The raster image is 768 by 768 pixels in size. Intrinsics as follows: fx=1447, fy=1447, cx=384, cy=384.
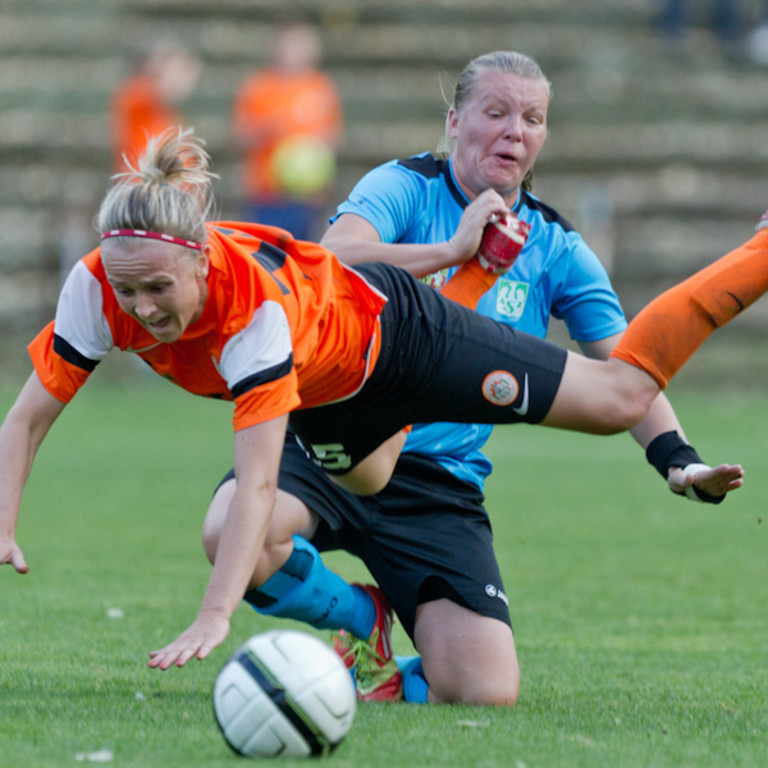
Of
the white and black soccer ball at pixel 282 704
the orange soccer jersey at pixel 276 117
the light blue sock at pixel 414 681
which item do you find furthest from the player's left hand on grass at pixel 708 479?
the orange soccer jersey at pixel 276 117

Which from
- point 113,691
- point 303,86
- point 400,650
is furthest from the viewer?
point 303,86

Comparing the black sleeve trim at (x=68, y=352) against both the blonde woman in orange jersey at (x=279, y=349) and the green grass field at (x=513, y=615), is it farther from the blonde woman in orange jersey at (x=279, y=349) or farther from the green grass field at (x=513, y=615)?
the green grass field at (x=513, y=615)

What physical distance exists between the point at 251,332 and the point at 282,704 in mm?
1006

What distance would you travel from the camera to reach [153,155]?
4047 millimetres

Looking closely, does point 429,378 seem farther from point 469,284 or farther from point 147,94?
A: point 147,94

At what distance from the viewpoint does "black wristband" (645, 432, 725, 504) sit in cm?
477

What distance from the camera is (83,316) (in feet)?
13.4

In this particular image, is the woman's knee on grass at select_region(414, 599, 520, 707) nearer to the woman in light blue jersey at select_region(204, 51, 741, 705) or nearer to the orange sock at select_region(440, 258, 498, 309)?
the woman in light blue jersey at select_region(204, 51, 741, 705)

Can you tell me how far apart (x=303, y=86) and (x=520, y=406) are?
10.1 m

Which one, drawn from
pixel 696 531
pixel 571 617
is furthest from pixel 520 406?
pixel 696 531

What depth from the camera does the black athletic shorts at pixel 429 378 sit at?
14.4ft

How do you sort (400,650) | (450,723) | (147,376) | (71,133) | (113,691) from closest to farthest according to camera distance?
(450,723), (113,691), (400,650), (147,376), (71,133)

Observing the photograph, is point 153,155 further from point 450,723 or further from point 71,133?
point 71,133

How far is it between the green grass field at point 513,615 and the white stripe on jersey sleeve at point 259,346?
94cm
